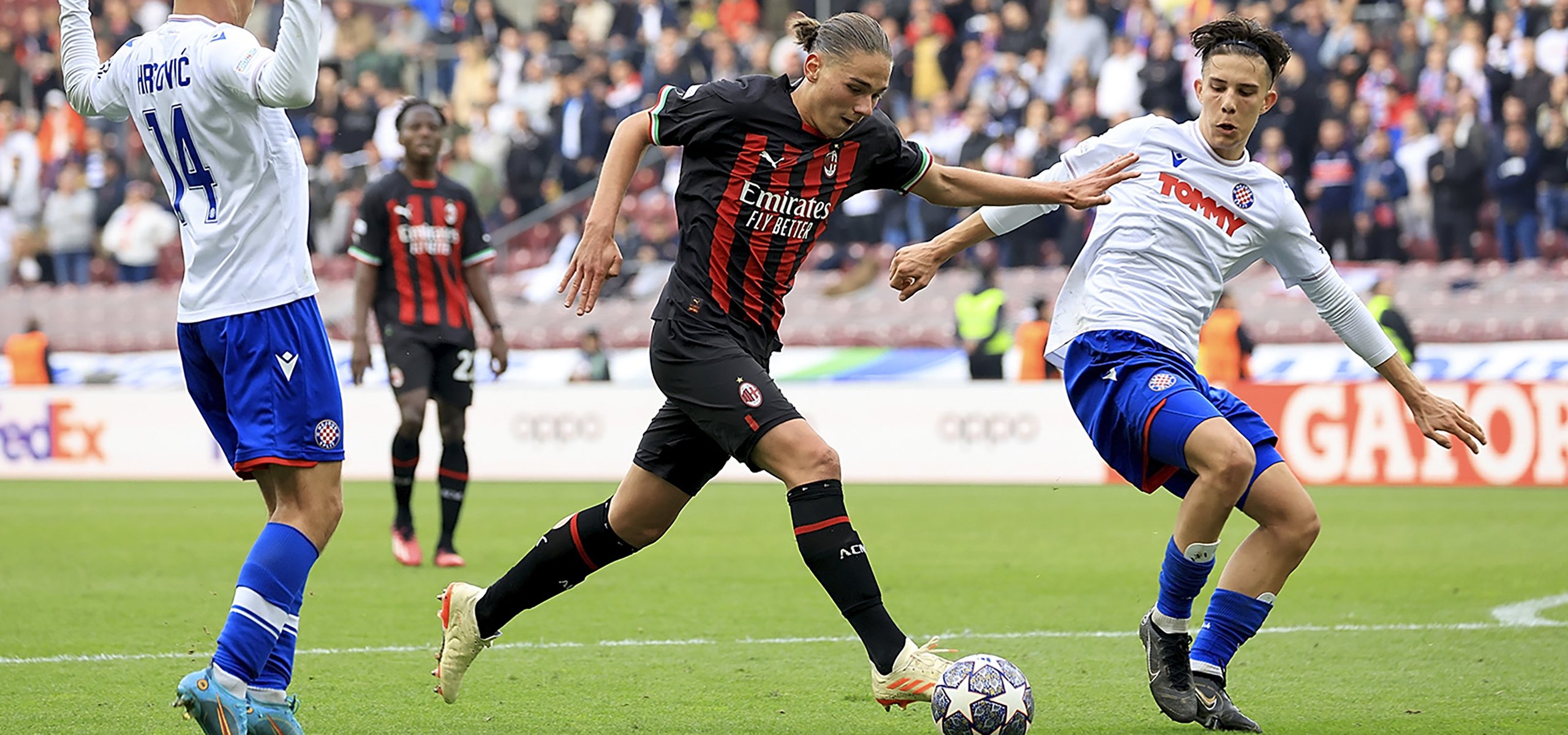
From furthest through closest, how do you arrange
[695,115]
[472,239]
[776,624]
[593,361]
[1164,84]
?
1. [593,361]
2. [1164,84]
3. [472,239]
4. [776,624]
5. [695,115]

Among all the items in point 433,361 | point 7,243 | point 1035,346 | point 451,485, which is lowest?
point 7,243

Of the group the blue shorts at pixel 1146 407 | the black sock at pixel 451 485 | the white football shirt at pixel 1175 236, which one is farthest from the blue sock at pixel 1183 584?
the black sock at pixel 451 485

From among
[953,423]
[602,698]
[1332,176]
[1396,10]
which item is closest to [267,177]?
[602,698]

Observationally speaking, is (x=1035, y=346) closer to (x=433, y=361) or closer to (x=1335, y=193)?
(x=1335, y=193)

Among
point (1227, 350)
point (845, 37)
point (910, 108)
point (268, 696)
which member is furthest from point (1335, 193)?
point (268, 696)

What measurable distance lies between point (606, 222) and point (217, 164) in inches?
41.7

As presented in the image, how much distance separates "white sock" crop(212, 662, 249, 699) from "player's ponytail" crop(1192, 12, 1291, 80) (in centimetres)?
350

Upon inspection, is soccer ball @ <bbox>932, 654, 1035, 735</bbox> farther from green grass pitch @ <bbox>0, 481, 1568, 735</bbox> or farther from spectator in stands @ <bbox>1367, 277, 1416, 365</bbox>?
spectator in stands @ <bbox>1367, 277, 1416, 365</bbox>

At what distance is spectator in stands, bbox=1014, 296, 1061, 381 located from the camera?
1708cm

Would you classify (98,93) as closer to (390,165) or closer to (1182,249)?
(1182,249)

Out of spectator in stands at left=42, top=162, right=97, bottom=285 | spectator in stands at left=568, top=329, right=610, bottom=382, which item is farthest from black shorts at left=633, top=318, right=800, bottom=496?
spectator in stands at left=42, top=162, right=97, bottom=285

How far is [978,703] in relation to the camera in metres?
4.55

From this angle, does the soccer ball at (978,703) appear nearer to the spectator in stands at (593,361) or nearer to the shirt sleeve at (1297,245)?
the shirt sleeve at (1297,245)

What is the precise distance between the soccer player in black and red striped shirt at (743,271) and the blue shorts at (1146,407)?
0.51m
